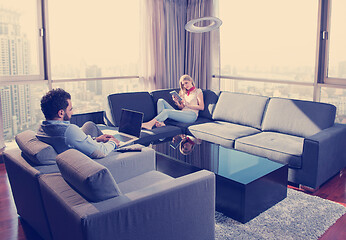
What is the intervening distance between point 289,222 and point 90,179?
1.74 m

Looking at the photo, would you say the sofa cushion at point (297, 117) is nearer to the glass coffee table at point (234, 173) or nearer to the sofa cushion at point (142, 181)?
the glass coffee table at point (234, 173)

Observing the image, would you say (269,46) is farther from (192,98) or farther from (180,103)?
(180,103)

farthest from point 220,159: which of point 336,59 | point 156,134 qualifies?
point 336,59

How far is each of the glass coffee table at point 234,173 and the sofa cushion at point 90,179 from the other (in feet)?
3.92

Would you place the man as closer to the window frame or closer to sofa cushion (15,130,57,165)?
sofa cushion (15,130,57,165)

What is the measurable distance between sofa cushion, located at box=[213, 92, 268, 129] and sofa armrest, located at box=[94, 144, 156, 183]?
204cm

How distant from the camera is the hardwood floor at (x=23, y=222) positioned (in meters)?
2.67

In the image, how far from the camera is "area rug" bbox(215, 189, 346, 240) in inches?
103

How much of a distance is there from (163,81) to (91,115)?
6.06 ft

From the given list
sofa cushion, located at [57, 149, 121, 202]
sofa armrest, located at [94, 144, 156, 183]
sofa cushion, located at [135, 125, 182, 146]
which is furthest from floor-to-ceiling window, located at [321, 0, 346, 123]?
sofa cushion, located at [57, 149, 121, 202]

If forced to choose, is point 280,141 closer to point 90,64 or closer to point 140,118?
point 140,118

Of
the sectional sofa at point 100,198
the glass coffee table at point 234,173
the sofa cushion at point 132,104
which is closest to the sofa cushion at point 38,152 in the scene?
the sectional sofa at point 100,198

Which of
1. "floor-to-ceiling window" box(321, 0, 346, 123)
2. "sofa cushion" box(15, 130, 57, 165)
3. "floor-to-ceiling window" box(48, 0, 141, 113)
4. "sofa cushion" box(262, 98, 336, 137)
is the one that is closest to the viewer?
"sofa cushion" box(15, 130, 57, 165)

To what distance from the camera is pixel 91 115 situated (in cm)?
461
